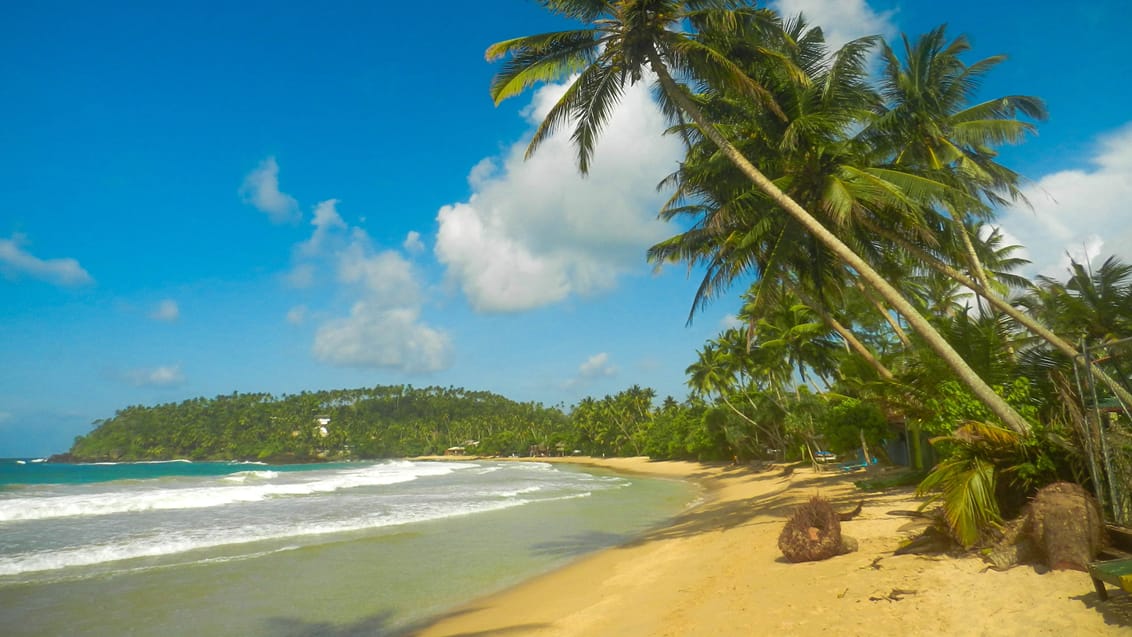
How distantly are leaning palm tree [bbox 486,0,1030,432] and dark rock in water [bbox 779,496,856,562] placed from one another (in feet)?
12.8

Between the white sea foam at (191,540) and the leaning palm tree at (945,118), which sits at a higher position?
the leaning palm tree at (945,118)

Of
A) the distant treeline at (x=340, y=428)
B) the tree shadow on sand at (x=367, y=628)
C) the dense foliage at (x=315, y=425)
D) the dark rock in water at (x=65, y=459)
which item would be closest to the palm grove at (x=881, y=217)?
the tree shadow on sand at (x=367, y=628)

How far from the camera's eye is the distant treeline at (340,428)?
105375 mm

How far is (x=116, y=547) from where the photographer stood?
12.6 metres

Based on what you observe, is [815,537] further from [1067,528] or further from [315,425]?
[315,425]

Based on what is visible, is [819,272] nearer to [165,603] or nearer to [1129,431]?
[1129,431]

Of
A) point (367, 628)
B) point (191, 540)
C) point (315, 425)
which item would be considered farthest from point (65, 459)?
point (367, 628)

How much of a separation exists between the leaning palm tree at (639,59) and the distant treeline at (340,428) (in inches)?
2911

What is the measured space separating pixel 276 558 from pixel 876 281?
12.1 meters

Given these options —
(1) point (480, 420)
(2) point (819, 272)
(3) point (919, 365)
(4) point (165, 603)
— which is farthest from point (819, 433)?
(1) point (480, 420)

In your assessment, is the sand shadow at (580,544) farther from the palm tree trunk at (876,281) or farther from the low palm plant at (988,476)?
the palm tree trunk at (876,281)

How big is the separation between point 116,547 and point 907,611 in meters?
15.3

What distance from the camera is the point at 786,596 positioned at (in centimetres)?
595

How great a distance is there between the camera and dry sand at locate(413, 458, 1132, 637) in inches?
179
